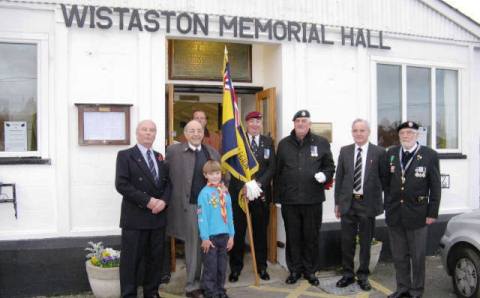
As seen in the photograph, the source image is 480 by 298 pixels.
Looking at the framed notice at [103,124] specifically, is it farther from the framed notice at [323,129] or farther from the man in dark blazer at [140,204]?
the framed notice at [323,129]

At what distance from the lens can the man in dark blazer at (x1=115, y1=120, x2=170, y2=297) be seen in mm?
4824

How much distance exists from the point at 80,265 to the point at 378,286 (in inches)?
139

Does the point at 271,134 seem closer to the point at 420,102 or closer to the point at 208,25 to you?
the point at 208,25

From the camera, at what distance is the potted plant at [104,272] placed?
5117mm

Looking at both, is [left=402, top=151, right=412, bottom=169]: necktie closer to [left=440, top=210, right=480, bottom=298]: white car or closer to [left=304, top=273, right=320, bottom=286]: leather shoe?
[left=440, top=210, right=480, bottom=298]: white car

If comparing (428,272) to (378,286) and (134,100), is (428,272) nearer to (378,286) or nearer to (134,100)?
(378,286)

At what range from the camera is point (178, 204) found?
5.25m

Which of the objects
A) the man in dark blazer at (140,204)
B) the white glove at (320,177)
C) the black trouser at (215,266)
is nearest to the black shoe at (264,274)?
the black trouser at (215,266)

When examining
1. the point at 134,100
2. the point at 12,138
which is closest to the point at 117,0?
the point at 134,100

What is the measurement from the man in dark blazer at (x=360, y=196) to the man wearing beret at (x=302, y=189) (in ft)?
0.82

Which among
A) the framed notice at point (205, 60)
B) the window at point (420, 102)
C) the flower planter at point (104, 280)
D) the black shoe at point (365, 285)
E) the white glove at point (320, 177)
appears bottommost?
the black shoe at point (365, 285)

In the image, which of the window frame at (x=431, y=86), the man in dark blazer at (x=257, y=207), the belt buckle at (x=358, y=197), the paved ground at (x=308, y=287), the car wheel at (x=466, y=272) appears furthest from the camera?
the window frame at (x=431, y=86)

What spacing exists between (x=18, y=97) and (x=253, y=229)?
3.17m

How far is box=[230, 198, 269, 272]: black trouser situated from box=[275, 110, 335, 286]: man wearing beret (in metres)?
0.27
